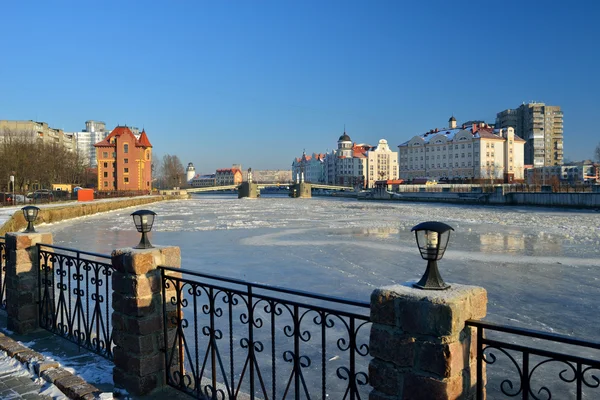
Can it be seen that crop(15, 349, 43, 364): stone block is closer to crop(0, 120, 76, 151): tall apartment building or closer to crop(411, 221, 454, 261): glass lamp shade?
crop(411, 221, 454, 261): glass lamp shade

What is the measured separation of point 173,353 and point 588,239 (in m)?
22.1

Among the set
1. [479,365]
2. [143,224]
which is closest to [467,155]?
[143,224]

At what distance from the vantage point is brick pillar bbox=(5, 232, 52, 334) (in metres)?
6.40

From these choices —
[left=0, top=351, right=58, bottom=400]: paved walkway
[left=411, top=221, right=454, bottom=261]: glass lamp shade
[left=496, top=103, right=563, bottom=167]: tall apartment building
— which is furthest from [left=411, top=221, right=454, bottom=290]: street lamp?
[left=496, top=103, right=563, bottom=167]: tall apartment building

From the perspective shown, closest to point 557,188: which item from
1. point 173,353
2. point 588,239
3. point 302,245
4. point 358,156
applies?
point 588,239

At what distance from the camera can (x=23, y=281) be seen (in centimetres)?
643

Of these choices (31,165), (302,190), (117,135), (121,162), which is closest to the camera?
(31,165)

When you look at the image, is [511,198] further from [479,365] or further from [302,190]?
[479,365]

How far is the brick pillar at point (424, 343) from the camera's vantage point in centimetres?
270

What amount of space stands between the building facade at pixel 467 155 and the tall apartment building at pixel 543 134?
111 feet

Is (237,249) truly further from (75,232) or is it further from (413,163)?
(413,163)

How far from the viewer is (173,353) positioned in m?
4.72

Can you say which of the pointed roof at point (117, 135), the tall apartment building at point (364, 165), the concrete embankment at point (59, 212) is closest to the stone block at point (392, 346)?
the concrete embankment at point (59, 212)

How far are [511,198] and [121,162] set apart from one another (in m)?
63.3
